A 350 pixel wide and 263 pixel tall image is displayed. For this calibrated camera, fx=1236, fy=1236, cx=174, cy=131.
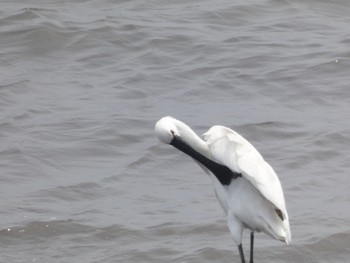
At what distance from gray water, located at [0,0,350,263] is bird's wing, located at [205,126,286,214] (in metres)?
0.91

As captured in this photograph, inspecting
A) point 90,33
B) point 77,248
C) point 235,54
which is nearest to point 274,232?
point 77,248

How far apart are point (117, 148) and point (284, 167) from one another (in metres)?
1.50

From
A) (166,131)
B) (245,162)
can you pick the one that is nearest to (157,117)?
(166,131)

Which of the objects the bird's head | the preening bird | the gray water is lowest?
the gray water

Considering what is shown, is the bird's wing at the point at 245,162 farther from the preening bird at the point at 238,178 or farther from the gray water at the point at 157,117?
the gray water at the point at 157,117

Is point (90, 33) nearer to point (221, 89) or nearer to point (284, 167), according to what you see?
point (221, 89)

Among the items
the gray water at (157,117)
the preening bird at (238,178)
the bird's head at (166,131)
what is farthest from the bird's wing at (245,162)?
the gray water at (157,117)

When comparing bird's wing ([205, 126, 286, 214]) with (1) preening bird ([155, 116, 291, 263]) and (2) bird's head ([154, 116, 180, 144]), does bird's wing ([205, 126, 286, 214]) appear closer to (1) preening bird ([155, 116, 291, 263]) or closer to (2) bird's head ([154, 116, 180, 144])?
(1) preening bird ([155, 116, 291, 263])

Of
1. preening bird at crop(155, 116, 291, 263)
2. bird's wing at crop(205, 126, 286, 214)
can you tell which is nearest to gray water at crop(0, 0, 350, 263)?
preening bird at crop(155, 116, 291, 263)

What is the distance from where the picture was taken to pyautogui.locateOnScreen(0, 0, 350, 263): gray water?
8305 millimetres

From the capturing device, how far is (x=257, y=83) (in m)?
11.8

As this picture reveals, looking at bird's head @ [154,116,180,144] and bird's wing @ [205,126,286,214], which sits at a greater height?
bird's head @ [154,116,180,144]

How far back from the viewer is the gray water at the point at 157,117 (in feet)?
27.2

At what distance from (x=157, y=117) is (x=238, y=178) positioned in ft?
11.9
